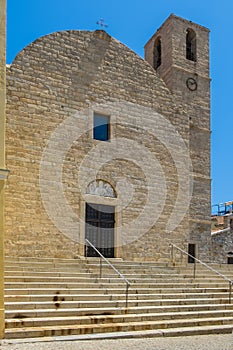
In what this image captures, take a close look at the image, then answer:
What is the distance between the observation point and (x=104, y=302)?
9.85 metres

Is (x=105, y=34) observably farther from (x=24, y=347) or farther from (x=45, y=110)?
(x=24, y=347)

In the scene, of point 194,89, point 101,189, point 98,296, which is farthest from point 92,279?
point 194,89

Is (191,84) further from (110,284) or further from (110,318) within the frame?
(110,318)

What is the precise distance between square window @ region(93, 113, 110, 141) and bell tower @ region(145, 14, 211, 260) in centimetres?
347

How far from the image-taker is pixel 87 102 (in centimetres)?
1480

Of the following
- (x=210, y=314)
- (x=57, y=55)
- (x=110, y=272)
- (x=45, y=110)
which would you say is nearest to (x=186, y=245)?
(x=110, y=272)

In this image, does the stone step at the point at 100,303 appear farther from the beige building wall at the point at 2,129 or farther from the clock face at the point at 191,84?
the clock face at the point at 191,84

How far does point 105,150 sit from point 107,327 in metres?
7.22

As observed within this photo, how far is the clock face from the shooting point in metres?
17.7

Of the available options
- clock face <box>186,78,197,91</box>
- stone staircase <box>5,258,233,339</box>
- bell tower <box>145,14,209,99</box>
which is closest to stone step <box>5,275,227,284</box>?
stone staircase <box>5,258,233,339</box>

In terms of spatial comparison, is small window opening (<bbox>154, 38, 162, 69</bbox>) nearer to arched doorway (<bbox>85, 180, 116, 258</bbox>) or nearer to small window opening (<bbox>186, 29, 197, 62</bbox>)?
small window opening (<bbox>186, 29, 197, 62</bbox>)

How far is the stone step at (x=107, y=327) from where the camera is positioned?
782cm

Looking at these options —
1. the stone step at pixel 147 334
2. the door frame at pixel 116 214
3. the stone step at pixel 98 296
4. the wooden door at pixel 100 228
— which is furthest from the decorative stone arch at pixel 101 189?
the stone step at pixel 147 334

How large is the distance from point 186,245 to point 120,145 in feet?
14.4
